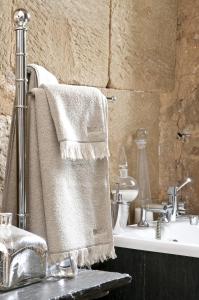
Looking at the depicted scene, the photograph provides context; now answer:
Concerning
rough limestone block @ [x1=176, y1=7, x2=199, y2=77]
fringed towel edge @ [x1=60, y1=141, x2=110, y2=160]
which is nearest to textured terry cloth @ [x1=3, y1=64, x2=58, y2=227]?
fringed towel edge @ [x1=60, y1=141, x2=110, y2=160]

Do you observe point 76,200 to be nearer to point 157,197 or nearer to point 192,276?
point 192,276

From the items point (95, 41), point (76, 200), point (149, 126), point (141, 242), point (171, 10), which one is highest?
point (171, 10)

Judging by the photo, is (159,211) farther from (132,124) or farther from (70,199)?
(70,199)

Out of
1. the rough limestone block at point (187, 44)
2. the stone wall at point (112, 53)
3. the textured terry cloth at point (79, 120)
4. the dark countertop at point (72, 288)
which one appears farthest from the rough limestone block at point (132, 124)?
the dark countertop at point (72, 288)

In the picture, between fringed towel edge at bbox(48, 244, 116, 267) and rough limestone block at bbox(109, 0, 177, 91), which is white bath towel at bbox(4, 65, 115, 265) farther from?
rough limestone block at bbox(109, 0, 177, 91)

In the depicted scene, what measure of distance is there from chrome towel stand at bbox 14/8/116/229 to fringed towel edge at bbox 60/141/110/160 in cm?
13

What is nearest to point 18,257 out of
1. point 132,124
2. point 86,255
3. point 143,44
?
point 86,255

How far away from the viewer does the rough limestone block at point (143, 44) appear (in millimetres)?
2660

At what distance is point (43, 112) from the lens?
6.03 feet

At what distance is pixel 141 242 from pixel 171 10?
136 centimetres

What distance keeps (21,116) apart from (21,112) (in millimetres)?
12

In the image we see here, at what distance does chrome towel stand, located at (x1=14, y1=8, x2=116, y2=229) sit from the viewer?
179cm

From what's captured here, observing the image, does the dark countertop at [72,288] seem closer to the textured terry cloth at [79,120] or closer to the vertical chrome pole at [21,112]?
the vertical chrome pole at [21,112]

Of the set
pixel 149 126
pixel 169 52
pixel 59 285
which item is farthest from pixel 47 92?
pixel 169 52
